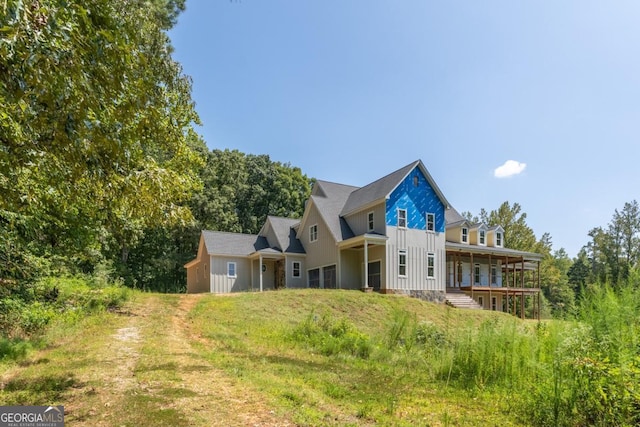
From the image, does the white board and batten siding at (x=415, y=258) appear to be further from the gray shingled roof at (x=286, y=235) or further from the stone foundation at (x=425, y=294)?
the gray shingled roof at (x=286, y=235)

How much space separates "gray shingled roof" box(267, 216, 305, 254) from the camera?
91.1 feet

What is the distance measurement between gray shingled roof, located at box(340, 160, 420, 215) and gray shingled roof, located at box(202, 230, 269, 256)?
21.5ft

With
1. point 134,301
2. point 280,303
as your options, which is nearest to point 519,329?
point 280,303

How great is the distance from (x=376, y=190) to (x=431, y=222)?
3.85 meters

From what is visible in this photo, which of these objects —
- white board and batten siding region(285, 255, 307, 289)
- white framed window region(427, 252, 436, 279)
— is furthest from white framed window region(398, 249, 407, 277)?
white board and batten siding region(285, 255, 307, 289)

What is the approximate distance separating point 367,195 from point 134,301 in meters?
14.3

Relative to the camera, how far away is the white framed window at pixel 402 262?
932 inches

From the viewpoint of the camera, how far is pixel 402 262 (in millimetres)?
23812

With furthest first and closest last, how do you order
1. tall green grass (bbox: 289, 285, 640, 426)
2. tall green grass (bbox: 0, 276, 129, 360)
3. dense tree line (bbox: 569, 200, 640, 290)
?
dense tree line (bbox: 569, 200, 640, 290)
tall green grass (bbox: 0, 276, 129, 360)
tall green grass (bbox: 289, 285, 640, 426)

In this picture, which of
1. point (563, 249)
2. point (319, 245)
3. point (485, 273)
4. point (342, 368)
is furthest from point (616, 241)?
point (342, 368)

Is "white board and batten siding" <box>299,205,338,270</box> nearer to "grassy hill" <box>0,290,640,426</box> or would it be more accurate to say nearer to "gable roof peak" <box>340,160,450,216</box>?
"gable roof peak" <box>340,160,450,216</box>

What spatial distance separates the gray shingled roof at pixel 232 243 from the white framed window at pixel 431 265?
35.7ft

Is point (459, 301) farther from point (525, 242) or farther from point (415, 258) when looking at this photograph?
point (525, 242)

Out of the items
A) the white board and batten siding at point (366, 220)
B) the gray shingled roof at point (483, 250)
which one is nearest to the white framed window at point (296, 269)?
the white board and batten siding at point (366, 220)
